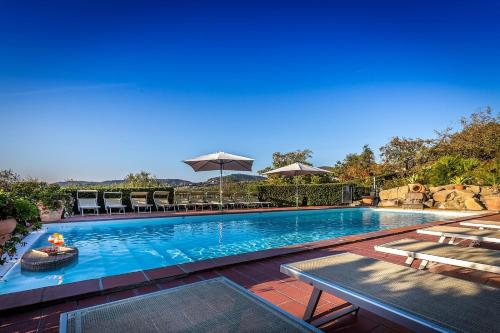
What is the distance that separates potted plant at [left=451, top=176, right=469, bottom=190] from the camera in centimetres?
1367

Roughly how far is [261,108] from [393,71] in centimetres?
756

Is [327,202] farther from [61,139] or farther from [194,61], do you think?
[61,139]

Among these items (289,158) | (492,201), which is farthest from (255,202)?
(289,158)

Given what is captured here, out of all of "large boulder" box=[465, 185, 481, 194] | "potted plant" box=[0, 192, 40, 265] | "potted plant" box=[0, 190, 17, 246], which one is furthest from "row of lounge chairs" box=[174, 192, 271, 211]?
"potted plant" box=[0, 190, 17, 246]

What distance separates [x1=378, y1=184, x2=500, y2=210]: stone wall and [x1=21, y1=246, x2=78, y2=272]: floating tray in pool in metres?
14.6

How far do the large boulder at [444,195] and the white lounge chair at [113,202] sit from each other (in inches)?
587

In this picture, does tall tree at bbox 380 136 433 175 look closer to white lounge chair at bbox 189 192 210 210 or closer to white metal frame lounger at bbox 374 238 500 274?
white lounge chair at bbox 189 192 210 210

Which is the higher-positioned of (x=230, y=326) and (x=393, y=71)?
(x=393, y=71)

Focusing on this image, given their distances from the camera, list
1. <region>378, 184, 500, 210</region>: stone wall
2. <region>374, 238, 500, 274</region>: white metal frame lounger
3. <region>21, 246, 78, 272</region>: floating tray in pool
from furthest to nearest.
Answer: <region>378, 184, 500, 210</region>: stone wall
<region>21, 246, 78, 272</region>: floating tray in pool
<region>374, 238, 500, 274</region>: white metal frame lounger

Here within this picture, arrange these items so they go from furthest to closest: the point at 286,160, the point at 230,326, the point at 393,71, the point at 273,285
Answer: the point at 286,160 < the point at 393,71 < the point at 273,285 < the point at 230,326

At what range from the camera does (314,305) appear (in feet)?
6.89

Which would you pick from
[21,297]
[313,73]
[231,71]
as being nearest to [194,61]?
[231,71]

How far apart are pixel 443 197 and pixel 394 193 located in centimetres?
234

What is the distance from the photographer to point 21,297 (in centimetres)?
258
